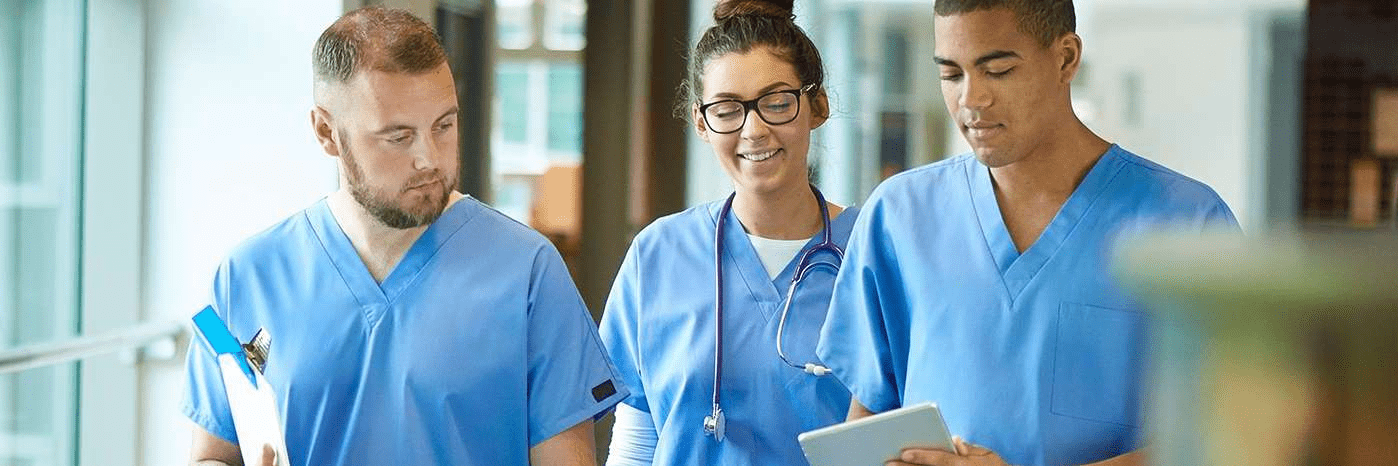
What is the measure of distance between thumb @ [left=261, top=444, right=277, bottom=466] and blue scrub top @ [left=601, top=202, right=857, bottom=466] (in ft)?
2.37

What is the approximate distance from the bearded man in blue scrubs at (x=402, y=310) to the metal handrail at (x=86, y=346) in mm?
988

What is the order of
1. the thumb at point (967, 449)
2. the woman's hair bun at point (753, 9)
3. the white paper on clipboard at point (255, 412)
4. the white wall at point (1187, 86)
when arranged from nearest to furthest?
1. the white paper on clipboard at point (255, 412)
2. the thumb at point (967, 449)
3. the woman's hair bun at point (753, 9)
4. the white wall at point (1187, 86)

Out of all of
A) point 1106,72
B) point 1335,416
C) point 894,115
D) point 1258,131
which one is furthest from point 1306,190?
point 1335,416

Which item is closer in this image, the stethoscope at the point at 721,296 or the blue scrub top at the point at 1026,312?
the blue scrub top at the point at 1026,312

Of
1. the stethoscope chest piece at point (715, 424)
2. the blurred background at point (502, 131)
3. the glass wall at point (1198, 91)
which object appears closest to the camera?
the stethoscope chest piece at point (715, 424)

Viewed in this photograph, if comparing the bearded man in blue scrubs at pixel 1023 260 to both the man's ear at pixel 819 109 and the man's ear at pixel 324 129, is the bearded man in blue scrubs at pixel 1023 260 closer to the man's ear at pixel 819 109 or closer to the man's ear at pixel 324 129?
the man's ear at pixel 819 109

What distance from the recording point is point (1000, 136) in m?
1.65

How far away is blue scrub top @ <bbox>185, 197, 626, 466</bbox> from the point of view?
5.49 ft

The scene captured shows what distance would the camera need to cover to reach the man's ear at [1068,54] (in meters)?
1.68

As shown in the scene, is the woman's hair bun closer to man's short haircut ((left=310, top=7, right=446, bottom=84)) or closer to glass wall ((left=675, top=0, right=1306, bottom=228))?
man's short haircut ((left=310, top=7, right=446, bottom=84))

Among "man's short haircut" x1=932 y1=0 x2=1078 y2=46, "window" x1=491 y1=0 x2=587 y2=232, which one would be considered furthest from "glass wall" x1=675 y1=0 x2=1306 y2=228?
"man's short haircut" x1=932 y1=0 x2=1078 y2=46

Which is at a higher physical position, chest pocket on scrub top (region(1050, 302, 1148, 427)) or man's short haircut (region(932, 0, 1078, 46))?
man's short haircut (region(932, 0, 1078, 46))

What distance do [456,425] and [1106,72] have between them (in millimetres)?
4640

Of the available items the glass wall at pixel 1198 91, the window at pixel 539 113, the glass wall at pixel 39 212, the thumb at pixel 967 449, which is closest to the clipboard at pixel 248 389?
the thumb at pixel 967 449
